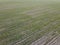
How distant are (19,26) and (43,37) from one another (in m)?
1.24

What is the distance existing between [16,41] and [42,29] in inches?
63.2

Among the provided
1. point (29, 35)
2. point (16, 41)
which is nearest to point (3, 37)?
point (16, 41)

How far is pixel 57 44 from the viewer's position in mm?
4332

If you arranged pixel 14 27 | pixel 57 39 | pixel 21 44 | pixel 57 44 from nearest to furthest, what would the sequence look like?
pixel 21 44, pixel 57 44, pixel 57 39, pixel 14 27

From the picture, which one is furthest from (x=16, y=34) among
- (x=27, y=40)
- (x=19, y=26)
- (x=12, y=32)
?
(x=19, y=26)

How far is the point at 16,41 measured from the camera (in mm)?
4242

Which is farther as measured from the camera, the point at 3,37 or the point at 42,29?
the point at 42,29

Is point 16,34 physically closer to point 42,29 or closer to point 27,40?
point 27,40

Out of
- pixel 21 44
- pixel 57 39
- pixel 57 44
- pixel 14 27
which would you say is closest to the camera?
pixel 21 44

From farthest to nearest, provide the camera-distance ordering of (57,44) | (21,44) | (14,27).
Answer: (14,27)
(57,44)
(21,44)

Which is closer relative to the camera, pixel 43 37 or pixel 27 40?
pixel 27 40

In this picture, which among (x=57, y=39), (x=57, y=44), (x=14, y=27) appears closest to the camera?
(x=57, y=44)

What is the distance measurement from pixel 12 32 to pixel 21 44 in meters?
0.96

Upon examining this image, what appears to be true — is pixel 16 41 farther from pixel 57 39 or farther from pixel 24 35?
pixel 57 39
